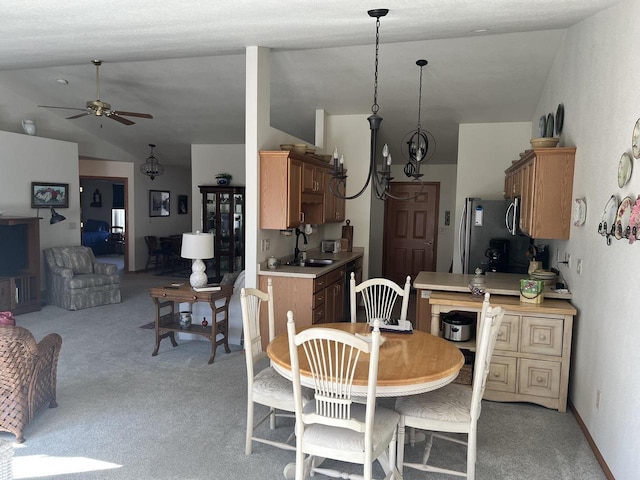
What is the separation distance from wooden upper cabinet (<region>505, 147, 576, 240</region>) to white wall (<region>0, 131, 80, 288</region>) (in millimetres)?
6631

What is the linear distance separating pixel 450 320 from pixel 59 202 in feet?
20.6

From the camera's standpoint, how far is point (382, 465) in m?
2.62

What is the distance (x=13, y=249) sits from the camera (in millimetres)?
6293

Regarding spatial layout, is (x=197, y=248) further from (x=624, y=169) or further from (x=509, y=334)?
(x=624, y=169)

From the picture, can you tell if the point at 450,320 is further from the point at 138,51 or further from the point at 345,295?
the point at 138,51

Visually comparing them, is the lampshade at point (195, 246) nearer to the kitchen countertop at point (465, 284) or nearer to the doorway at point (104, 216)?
the kitchen countertop at point (465, 284)

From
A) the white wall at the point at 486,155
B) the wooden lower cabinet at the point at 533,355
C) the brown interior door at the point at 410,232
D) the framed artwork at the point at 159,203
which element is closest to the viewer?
the wooden lower cabinet at the point at 533,355

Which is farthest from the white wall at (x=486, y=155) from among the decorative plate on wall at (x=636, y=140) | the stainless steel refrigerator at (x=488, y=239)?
the decorative plate on wall at (x=636, y=140)

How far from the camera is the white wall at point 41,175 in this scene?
641 centimetres

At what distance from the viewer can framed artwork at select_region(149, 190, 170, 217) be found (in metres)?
9.84

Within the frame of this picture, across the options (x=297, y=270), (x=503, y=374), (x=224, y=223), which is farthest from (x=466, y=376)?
(x=224, y=223)

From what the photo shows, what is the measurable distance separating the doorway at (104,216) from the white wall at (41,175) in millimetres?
4877

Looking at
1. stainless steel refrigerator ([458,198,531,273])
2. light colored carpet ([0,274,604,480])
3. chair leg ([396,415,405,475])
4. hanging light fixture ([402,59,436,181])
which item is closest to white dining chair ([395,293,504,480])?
chair leg ([396,415,405,475])

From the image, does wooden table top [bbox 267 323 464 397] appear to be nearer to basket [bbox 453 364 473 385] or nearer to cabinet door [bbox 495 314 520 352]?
cabinet door [bbox 495 314 520 352]
